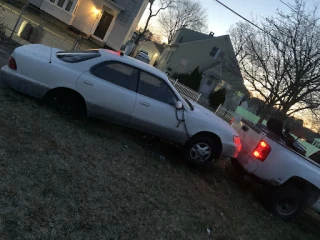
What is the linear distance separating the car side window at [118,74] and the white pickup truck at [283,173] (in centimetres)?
272

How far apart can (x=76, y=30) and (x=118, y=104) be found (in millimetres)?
20180

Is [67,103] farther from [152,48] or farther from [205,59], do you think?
[152,48]

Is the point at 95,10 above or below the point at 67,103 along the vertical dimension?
above

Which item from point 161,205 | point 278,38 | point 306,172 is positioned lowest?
point 161,205

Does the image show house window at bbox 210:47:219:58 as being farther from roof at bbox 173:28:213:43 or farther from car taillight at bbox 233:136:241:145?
car taillight at bbox 233:136:241:145

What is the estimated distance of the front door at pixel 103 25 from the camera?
2558 centimetres

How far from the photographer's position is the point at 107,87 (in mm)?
6070

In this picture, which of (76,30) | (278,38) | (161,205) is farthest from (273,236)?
(76,30)

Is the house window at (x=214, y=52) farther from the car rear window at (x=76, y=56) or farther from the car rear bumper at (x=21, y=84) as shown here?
the car rear bumper at (x=21, y=84)

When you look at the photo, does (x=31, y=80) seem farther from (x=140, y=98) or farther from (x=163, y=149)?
(x=163, y=149)

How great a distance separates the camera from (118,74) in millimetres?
6234

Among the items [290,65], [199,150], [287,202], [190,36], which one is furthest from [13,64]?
[190,36]

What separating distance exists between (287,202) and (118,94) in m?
3.99

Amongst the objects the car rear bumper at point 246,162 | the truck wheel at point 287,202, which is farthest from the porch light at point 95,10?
the truck wheel at point 287,202
